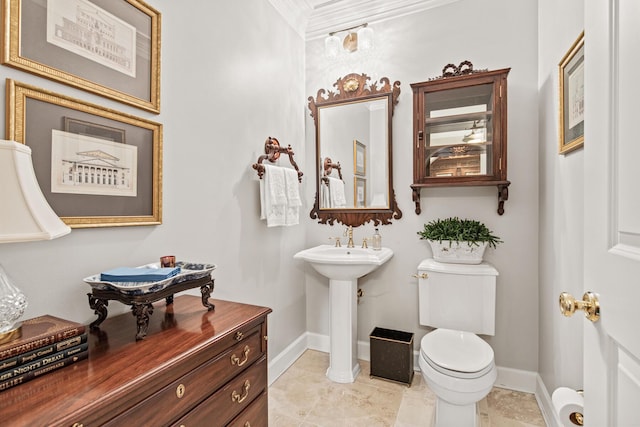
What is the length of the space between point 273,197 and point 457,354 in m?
1.39

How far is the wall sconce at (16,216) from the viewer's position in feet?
2.25

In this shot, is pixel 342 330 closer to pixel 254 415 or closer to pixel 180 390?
pixel 254 415

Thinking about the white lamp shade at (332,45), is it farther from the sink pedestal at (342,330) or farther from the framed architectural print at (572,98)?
the sink pedestal at (342,330)

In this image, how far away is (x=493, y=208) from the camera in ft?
6.97

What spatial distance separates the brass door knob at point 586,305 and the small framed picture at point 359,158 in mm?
1835

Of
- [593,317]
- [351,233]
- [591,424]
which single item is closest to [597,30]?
[593,317]

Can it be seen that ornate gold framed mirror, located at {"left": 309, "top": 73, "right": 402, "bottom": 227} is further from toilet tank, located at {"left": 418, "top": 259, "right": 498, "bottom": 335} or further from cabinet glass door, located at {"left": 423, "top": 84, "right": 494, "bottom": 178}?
toilet tank, located at {"left": 418, "top": 259, "right": 498, "bottom": 335}

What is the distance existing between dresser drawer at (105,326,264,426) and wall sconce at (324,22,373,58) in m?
2.15

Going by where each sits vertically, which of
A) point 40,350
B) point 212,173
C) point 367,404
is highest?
point 212,173

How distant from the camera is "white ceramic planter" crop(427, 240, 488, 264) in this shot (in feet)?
6.70

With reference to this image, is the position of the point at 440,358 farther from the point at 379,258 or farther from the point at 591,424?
the point at 591,424

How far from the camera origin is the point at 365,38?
2.36m

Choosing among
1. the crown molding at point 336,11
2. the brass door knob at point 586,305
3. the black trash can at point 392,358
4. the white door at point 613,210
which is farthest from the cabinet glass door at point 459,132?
the brass door knob at point 586,305

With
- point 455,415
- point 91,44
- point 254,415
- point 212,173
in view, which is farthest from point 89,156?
point 455,415
